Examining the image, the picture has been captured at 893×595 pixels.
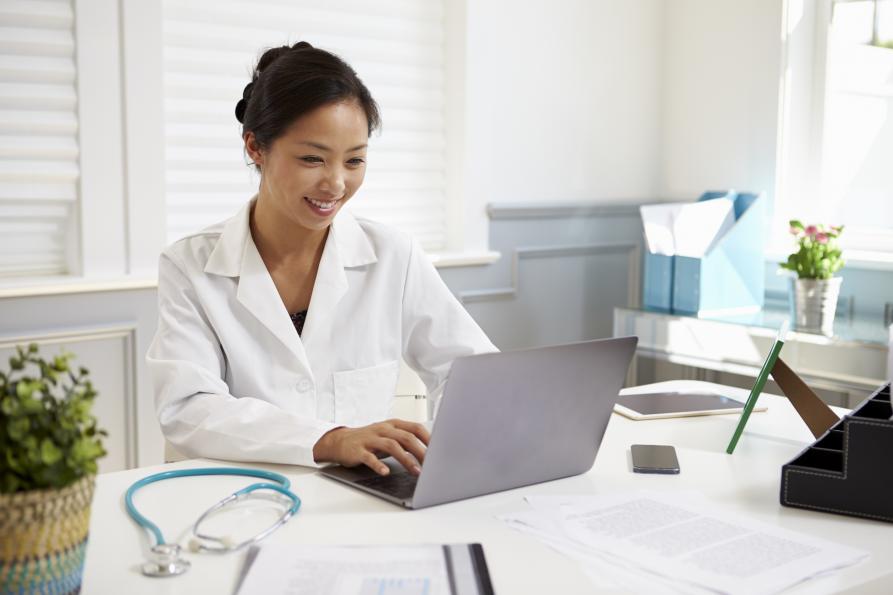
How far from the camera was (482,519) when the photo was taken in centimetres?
120

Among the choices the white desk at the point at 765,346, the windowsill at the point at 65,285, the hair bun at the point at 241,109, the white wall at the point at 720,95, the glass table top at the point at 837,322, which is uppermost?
the white wall at the point at 720,95

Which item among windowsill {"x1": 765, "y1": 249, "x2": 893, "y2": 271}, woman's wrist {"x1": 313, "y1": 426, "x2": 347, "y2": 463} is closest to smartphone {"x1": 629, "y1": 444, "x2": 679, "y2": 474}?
woman's wrist {"x1": 313, "y1": 426, "x2": 347, "y2": 463}

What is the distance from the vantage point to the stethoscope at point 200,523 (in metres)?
1.03

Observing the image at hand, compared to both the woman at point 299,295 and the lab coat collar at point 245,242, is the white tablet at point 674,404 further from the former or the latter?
the lab coat collar at point 245,242

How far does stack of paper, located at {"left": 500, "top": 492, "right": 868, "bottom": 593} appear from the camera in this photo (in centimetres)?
101

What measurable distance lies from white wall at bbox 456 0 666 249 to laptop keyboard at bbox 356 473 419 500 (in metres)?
2.13

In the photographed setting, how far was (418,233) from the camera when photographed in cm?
342

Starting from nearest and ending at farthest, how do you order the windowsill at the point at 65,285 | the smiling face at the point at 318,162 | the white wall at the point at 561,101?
the smiling face at the point at 318,162 → the windowsill at the point at 65,285 → the white wall at the point at 561,101

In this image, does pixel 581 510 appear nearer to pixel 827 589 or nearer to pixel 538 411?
pixel 538 411

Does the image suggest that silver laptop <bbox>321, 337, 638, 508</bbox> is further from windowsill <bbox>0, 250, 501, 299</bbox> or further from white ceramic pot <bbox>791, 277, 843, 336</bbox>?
white ceramic pot <bbox>791, 277, 843, 336</bbox>

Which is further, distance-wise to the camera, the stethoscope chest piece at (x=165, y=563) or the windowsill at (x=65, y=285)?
the windowsill at (x=65, y=285)

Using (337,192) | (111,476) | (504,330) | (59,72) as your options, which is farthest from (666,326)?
(111,476)

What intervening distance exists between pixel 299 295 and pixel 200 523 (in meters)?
0.76

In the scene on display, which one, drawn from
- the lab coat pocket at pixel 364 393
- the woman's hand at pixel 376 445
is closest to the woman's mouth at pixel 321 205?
the lab coat pocket at pixel 364 393
